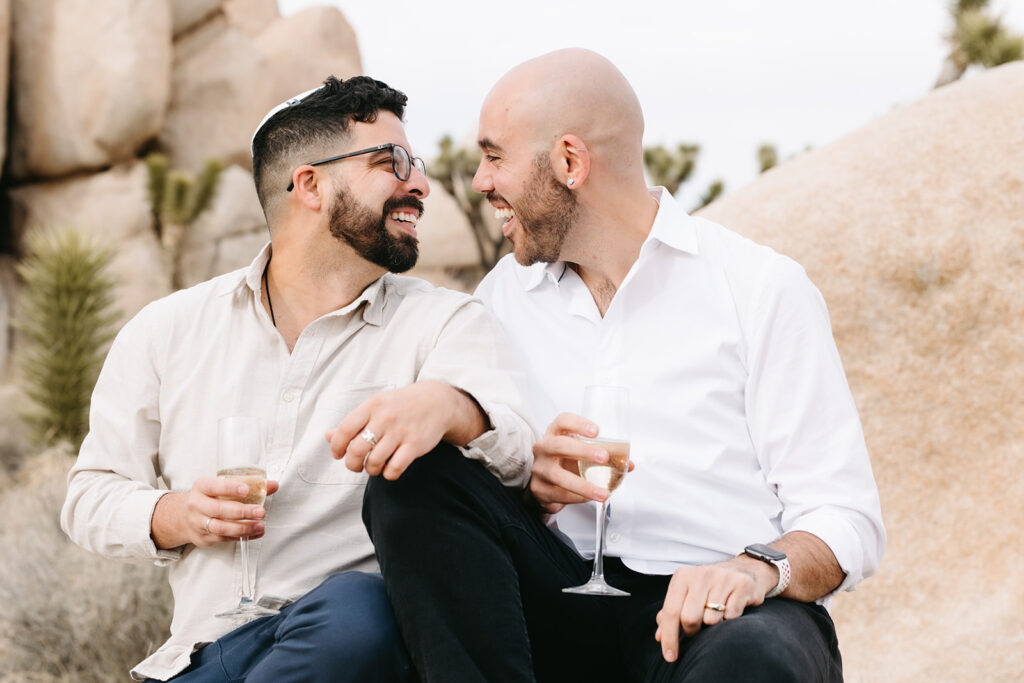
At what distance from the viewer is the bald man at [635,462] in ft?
7.44

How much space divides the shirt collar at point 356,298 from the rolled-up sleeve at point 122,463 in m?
0.27

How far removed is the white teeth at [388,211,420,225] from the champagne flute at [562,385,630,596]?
1.10m

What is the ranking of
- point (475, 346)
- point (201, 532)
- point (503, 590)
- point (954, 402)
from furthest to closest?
point (954, 402), point (475, 346), point (201, 532), point (503, 590)

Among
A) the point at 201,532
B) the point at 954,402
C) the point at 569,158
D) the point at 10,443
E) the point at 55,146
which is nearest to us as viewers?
the point at 201,532

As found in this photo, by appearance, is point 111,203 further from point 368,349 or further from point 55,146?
point 368,349

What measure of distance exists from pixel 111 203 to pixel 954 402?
47.2 feet

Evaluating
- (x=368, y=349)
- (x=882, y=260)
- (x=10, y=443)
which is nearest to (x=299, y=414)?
(x=368, y=349)

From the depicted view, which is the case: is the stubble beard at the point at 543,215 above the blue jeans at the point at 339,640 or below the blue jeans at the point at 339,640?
above

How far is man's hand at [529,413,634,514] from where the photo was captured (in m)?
2.42

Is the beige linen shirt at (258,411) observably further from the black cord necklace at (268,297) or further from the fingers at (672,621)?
the fingers at (672,621)

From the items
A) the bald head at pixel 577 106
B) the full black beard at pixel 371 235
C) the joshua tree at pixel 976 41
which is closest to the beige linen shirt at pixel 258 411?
the full black beard at pixel 371 235

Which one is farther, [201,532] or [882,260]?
[882,260]

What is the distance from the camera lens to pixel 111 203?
636 inches

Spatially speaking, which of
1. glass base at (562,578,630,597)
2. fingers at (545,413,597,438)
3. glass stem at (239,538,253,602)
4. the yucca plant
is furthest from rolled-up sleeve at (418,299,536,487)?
the yucca plant
